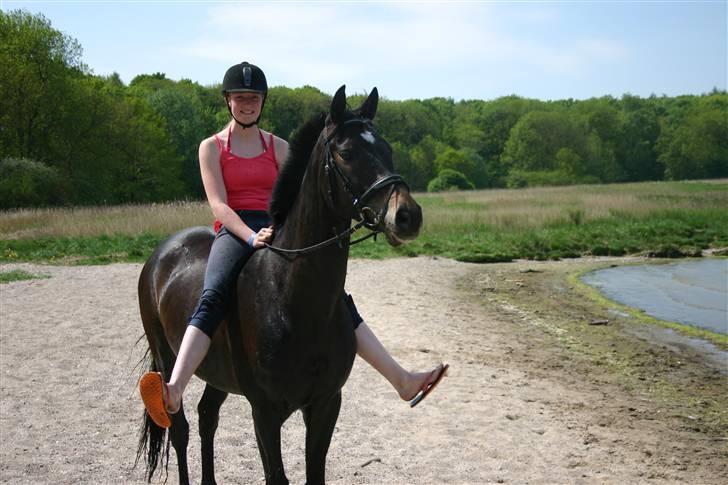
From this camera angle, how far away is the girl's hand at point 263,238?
347 cm

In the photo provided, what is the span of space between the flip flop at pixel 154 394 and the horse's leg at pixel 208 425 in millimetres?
1120

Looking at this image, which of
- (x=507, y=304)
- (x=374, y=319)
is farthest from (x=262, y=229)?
(x=507, y=304)

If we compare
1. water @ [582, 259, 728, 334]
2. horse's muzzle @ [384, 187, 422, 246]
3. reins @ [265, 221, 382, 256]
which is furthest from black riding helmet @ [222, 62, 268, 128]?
water @ [582, 259, 728, 334]

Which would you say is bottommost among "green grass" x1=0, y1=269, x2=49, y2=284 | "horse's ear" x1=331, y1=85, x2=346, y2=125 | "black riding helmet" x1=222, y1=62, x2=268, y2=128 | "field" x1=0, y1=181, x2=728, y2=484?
"field" x1=0, y1=181, x2=728, y2=484

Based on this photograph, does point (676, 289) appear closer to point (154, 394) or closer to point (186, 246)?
point (186, 246)

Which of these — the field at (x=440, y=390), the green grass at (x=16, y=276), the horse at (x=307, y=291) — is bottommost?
the field at (x=440, y=390)

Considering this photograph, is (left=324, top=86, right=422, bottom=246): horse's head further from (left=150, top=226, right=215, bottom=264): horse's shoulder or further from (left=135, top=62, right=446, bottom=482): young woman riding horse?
(left=150, top=226, right=215, bottom=264): horse's shoulder

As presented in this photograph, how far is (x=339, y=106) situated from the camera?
10.0 ft

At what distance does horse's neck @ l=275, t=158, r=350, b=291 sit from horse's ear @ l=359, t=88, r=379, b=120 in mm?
345

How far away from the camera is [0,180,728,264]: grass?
62.0 ft

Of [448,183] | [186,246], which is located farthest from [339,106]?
[448,183]

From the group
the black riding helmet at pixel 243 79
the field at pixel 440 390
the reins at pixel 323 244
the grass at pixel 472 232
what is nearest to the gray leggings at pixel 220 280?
the reins at pixel 323 244

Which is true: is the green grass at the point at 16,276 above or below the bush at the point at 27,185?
below

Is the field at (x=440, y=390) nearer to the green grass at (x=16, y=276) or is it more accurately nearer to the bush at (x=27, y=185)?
→ the green grass at (x=16, y=276)
